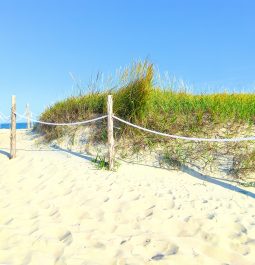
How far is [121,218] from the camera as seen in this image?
4934 mm

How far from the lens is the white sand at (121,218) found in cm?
390

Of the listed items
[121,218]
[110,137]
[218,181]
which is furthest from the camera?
[110,137]

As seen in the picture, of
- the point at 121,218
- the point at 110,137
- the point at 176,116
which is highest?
the point at 176,116

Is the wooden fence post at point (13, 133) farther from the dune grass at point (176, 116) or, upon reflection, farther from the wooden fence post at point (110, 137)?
the wooden fence post at point (110, 137)

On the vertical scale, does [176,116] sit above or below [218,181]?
above

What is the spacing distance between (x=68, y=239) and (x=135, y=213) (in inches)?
41.7

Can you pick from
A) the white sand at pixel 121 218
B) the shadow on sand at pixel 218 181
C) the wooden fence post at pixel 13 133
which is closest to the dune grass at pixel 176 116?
the shadow on sand at pixel 218 181

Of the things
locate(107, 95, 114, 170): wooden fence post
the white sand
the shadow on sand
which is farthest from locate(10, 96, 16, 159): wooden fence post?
the shadow on sand

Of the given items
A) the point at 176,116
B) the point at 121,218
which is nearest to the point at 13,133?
the point at 176,116

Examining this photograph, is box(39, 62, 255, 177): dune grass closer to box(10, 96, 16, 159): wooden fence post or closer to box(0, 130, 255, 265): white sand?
box(0, 130, 255, 265): white sand

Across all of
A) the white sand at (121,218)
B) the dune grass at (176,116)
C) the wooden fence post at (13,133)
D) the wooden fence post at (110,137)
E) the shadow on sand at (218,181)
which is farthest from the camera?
the wooden fence post at (13,133)

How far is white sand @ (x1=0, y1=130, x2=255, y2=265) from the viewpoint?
3902mm

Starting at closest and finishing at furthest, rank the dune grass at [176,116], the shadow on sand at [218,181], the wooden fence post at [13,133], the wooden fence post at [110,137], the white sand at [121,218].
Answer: the white sand at [121,218] → the shadow on sand at [218,181] → the wooden fence post at [110,137] → the dune grass at [176,116] → the wooden fence post at [13,133]

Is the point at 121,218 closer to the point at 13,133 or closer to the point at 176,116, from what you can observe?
the point at 176,116
